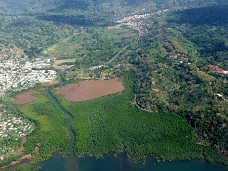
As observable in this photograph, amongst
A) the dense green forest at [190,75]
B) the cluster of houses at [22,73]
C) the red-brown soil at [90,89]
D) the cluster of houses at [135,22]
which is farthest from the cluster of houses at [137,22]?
the red-brown soil at [90,89]

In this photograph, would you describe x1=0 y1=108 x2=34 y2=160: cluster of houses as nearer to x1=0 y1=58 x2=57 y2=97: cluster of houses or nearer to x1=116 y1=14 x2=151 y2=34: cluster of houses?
x1=0 y1=58 x2=57 y2=97: cluster of houses

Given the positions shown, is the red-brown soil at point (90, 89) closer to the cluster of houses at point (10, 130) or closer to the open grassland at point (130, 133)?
the open grassland at point (130, 133)

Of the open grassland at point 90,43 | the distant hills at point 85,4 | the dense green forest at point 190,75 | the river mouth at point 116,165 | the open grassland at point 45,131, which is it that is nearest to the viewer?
the river mouth at point 116,165

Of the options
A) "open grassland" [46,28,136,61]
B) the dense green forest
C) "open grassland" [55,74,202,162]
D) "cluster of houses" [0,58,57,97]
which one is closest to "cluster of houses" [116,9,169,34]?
"open grassland" [46,28,136,61]

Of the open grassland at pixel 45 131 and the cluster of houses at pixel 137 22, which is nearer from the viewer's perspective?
the open grassland at pixel 45 131

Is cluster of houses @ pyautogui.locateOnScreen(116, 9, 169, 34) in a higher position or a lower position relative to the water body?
higher

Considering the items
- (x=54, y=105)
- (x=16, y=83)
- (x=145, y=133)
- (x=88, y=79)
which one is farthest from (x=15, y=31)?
(x=145, y=133)

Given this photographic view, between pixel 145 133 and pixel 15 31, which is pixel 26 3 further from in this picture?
pixel 145 133
